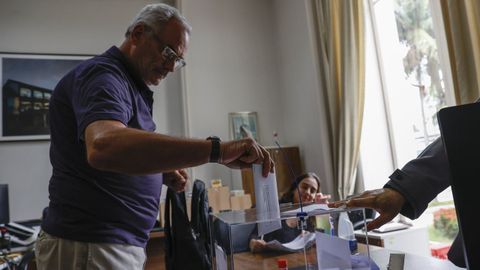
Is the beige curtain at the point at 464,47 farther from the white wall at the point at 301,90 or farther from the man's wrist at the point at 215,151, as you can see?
the man's wrist at the point at 215,151

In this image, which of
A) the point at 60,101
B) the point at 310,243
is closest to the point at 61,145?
the point at 60,101

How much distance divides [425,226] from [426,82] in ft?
3.69

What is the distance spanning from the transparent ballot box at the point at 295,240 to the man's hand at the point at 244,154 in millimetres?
135

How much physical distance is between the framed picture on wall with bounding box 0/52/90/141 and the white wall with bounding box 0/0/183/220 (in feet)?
0.30

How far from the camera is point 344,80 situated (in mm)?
3066

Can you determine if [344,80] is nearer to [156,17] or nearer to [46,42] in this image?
[156,17]

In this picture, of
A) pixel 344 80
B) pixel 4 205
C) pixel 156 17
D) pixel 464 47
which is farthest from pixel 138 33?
pixel 4 205

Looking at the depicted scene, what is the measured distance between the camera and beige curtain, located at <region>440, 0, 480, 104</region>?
1878mm

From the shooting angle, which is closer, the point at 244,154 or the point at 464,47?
the point at 244,154

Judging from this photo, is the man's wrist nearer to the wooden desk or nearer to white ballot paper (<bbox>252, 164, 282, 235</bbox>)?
white ballot paper (<bbox>252, 164, 282, 235</bbox>)

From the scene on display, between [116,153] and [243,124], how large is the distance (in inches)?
134

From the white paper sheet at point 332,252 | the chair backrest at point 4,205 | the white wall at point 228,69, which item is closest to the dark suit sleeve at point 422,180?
the white paper sheet at point 332,252

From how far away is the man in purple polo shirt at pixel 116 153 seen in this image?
0.72 m

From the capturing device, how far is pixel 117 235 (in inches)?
37.9
